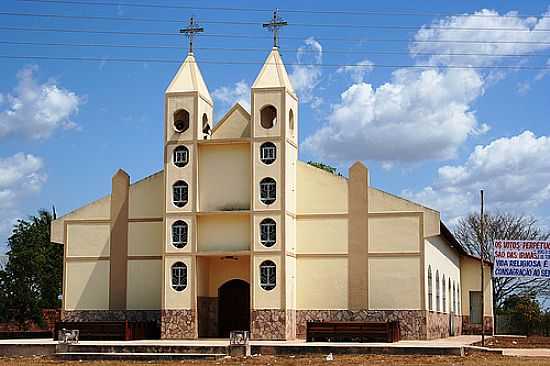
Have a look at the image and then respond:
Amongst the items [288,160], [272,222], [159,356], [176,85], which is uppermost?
[176,85]

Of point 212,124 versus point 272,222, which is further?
point 212,124

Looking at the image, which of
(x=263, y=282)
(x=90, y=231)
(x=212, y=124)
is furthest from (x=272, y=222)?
(x=90, y=231)

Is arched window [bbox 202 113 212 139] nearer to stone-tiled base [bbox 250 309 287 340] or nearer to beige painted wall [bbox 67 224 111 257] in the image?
beige painted wall [bbox 67 224 111 257]

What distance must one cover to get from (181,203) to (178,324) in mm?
5261

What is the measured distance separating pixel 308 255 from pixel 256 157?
512 centimetres

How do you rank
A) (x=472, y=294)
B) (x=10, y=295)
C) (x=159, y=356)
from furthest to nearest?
(x=10, y=295) → (x=472, y=294) → (x=159, y=356)

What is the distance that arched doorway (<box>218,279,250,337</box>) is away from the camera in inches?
1748

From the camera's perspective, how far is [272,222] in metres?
41.6

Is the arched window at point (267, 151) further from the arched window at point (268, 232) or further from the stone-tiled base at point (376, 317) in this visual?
the stone-tiled base at point (376, 317)

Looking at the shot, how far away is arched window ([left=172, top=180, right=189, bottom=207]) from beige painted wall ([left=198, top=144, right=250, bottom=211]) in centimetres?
67

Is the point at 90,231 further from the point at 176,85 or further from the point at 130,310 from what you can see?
the point at 176,85

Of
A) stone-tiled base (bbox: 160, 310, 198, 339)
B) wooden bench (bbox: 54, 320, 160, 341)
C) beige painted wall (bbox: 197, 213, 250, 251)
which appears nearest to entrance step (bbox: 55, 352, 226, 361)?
wooden bench (bbox: 54, 320, 160, 341)

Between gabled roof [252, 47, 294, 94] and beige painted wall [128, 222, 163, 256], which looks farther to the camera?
beige painted wall [128, 222, 163, 256]

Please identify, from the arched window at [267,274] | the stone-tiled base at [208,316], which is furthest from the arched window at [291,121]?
the stone-tiled base at [208,316]
